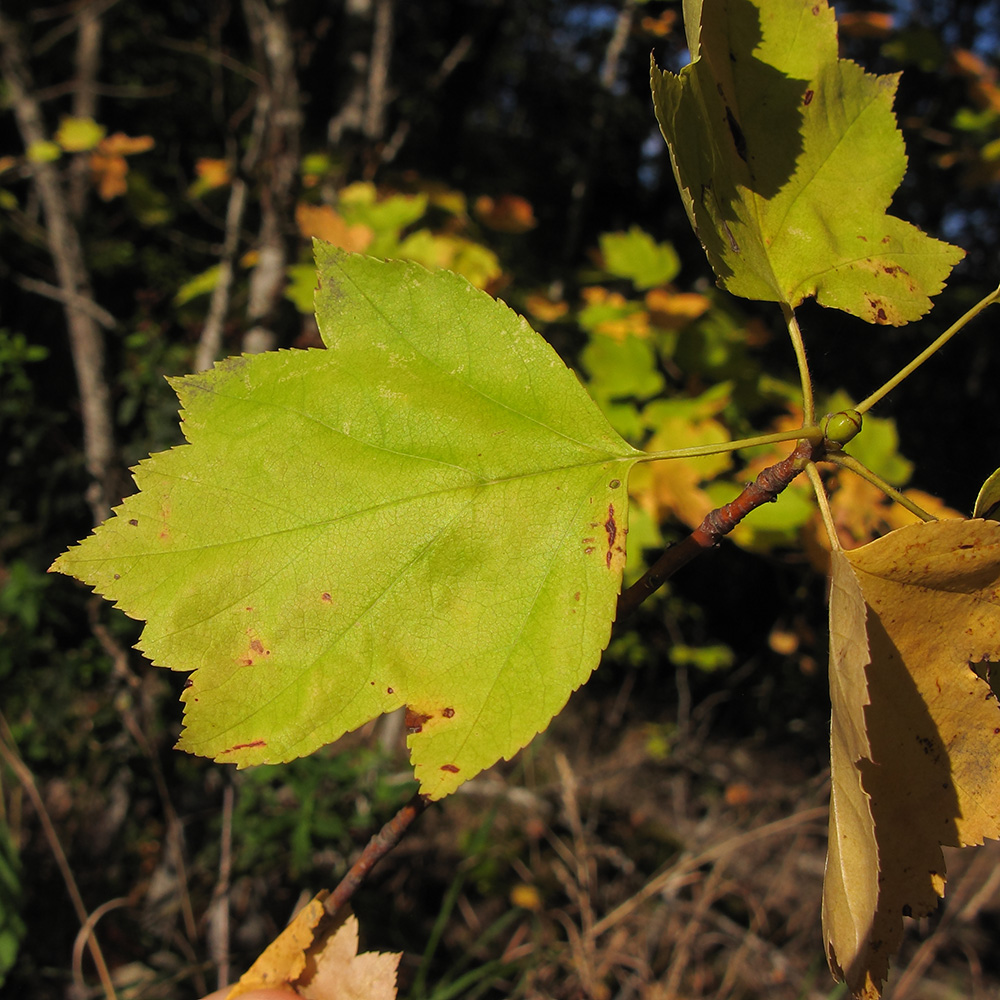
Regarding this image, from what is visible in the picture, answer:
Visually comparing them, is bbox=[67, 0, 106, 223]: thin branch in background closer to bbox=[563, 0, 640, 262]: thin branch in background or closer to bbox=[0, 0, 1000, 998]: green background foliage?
bbox=[0, 0, 1000, 998]: green background foliage

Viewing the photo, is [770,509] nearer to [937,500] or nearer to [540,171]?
[937,500]

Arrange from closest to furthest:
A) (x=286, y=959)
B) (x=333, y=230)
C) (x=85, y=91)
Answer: (x=286, y=959), (x=333, y=230), (x=85, y=91)

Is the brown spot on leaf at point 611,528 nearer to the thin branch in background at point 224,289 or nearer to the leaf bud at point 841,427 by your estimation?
the leaf bud at point 841,427

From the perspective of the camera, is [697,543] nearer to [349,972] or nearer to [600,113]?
[349,972]

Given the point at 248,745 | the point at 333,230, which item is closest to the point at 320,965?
the point at 248,745

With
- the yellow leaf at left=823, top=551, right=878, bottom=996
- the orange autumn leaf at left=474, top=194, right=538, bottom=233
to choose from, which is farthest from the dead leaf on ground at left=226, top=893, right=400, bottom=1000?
the orange autumn leaf at left=474, top=194, right=538, bottom=233
